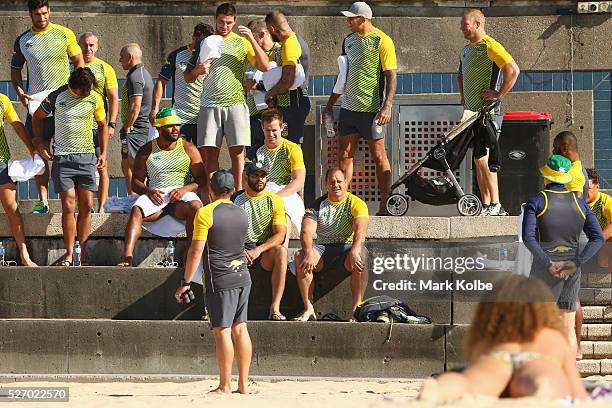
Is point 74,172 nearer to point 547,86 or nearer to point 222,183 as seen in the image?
point 222,183

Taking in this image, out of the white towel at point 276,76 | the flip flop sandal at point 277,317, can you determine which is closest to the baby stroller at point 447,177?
the white towel at point 276,76

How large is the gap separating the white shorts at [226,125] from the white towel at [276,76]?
33 centimetres

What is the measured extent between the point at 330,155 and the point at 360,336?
3.65m

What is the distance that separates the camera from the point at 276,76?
14469 millimetres

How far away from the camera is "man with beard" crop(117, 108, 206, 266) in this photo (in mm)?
13695

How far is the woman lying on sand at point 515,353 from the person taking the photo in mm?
7352

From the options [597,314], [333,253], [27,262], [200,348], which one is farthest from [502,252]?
[27,262]

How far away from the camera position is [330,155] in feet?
53.2

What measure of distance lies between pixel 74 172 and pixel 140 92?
1452mm

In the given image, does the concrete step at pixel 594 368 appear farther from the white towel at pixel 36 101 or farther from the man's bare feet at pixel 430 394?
the man's bare feet at pixel 430 394

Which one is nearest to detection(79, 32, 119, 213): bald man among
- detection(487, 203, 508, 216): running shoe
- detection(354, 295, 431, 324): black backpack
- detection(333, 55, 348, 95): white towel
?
detection(333, 55, 348, 95): white towel

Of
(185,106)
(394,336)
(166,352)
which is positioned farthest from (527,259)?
(185,106)

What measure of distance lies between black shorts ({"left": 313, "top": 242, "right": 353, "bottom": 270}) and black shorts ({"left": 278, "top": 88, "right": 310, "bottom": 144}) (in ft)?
5.66

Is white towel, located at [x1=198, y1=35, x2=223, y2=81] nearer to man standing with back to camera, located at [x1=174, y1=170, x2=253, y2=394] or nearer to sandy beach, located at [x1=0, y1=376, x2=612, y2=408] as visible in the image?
man standing with back to camera, located at [x1=174, y1=170, x2=253, y2=394]
